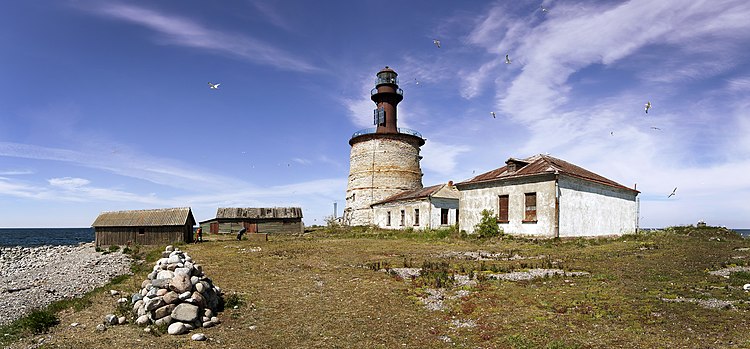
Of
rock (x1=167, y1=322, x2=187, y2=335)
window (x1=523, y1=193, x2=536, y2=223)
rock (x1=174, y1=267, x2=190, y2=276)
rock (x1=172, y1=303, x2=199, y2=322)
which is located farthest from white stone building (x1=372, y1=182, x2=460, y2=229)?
rock (x1=167, y1=322, x2=187, y2=335)

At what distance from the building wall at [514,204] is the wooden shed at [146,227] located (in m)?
21.9

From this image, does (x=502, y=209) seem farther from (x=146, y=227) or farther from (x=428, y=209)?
(x=146, y=227)

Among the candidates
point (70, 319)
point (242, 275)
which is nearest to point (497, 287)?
point (242, 275)

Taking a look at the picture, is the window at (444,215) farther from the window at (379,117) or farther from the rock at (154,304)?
the rock at (154,304)

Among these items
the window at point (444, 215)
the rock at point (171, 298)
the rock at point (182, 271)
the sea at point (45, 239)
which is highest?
the window at point (444, 215)

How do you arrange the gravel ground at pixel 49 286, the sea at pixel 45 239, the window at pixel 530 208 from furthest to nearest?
the sea at pixel 45 239
the window at pixel 530 208
the gravel ground at pixel 49 286

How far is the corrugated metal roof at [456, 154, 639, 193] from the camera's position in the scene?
25.9 meters

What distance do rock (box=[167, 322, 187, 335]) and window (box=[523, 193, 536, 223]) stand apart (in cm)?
2175

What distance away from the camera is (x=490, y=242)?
2533cm

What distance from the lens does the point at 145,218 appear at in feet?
113

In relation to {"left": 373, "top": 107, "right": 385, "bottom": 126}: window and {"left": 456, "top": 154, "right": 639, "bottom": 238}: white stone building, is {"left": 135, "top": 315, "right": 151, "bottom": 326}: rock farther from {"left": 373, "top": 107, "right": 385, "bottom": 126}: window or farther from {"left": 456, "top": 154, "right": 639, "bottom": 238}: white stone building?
{"left": 373, "top": 107, "right": 385, "bottom": 126}: window

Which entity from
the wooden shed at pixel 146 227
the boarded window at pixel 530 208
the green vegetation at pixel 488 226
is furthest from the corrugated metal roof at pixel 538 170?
the wooden shed at pixel 146 227

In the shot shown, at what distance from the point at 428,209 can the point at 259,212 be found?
19664 millimetres

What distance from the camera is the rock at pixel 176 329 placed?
870 cm
